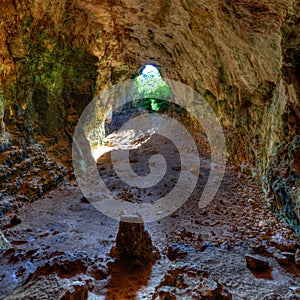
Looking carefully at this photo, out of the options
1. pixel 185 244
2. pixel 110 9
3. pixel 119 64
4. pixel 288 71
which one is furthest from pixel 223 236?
pixel 119 64

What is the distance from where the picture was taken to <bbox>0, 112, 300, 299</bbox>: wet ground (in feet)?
7.97

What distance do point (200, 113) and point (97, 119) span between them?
468 centimetres

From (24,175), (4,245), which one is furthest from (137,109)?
(4,245)

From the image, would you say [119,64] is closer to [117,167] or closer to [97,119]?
[97,119]

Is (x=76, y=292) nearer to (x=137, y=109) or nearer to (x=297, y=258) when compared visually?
(x=297, y=258)

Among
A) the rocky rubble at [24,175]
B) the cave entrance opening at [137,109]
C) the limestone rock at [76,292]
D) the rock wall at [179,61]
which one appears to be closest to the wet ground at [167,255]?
the limestone rock at [76,292]

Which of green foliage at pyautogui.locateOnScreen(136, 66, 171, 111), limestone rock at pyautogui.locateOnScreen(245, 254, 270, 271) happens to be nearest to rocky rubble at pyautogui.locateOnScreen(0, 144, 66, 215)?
limestone rock at pyautogui.locateOnScreen(245, 254, 270, 271)

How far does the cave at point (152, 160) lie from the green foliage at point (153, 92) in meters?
5.31

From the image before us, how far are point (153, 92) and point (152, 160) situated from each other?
32.8 ft

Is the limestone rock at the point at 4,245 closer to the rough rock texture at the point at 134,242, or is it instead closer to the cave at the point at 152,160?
the cave at the point at 152,160

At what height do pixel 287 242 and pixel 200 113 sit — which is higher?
pixel 200 113

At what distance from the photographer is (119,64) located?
10.8 metres

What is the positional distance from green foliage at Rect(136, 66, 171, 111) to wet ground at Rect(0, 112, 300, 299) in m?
11.9

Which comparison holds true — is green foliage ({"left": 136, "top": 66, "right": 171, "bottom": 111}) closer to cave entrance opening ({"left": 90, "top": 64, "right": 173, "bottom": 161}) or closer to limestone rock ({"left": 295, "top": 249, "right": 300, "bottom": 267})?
cave entrance opening ({"left": 90, "top": 64, "right": 173, "bottom": 161})
